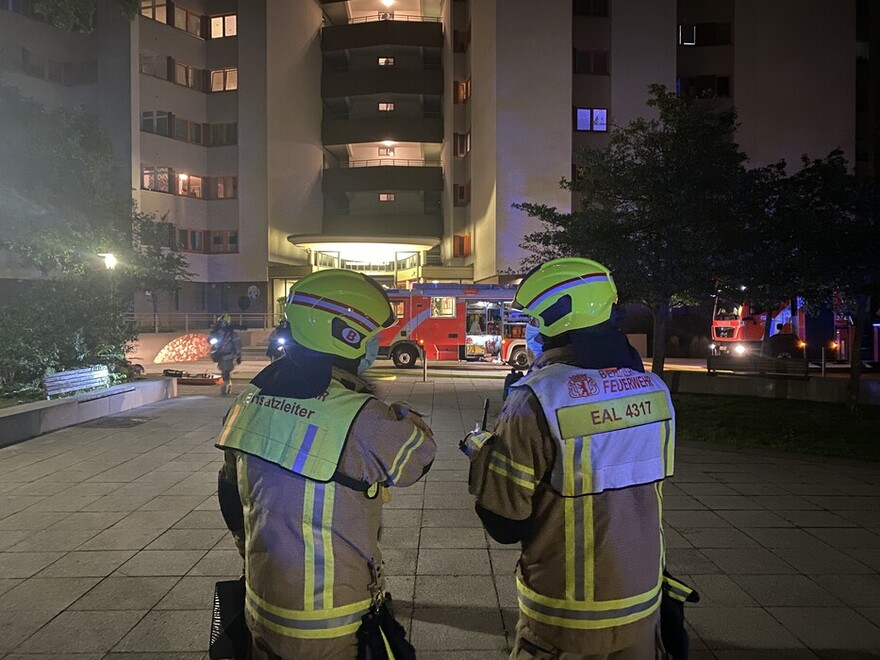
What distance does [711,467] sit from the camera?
7.42m

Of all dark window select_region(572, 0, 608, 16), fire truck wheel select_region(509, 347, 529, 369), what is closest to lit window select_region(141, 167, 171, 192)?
dark window select_region(572, 0, 608, 16)

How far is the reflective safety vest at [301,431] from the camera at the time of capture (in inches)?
71.7

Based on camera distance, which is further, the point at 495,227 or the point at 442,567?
the point at 495,227

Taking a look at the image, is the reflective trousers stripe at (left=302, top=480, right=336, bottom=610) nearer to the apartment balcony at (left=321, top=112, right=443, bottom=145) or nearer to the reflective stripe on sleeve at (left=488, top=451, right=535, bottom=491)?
the reflective stripe on sleeve at (left=488, top=451, right=535, bottom=491)

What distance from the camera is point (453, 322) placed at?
21.3 meters

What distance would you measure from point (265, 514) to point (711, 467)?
677cm

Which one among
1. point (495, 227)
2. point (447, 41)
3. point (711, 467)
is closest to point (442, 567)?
point (711, 467)

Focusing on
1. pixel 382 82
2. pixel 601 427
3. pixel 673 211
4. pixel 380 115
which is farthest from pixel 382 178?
pixel 601 427

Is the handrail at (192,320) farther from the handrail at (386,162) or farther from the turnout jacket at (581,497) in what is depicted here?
the turnout jacket at (581,497)

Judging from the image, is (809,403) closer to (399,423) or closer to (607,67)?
(399,423)

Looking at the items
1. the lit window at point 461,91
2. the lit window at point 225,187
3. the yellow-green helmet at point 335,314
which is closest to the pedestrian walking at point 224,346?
the yellow-green helmet at point 335,314

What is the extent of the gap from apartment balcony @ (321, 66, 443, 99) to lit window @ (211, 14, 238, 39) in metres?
5.41

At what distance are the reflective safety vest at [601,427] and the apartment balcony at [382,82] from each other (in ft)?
119

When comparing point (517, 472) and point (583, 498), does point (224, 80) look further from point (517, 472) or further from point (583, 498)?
point (583, 498)
